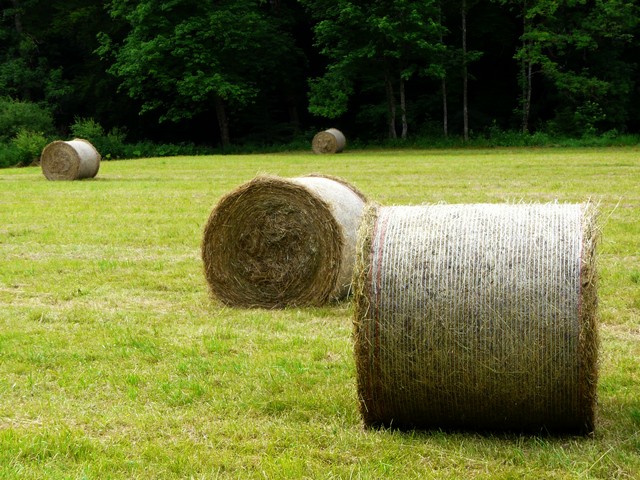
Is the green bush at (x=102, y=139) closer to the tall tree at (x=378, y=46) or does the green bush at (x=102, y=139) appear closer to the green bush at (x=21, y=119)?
the green bush at (x=21, y=119)

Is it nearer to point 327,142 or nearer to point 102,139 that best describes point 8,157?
point 102,139

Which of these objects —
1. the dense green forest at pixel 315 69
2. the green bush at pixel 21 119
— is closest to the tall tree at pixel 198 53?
the dense green forest at pixel 315 69

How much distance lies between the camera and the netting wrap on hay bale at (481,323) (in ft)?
14.3

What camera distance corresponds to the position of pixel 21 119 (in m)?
40.6

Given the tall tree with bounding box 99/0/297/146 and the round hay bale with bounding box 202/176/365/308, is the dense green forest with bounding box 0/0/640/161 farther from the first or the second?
the round hay bale with bounding box 202/176/365/308

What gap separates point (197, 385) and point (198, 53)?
37.5 m

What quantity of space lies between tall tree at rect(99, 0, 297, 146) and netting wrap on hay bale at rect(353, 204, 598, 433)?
119 feet

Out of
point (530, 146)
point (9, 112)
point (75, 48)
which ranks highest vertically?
point (75, 48)

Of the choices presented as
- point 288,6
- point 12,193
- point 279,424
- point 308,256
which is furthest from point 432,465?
point 288,6

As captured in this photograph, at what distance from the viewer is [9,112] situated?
40.2m

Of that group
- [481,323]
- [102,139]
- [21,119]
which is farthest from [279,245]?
[21,119]

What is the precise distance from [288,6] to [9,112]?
15.7 metres

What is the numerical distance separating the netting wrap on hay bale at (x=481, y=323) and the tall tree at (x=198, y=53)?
119 feet

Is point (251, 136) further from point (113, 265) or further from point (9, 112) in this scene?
point (113, 265)
